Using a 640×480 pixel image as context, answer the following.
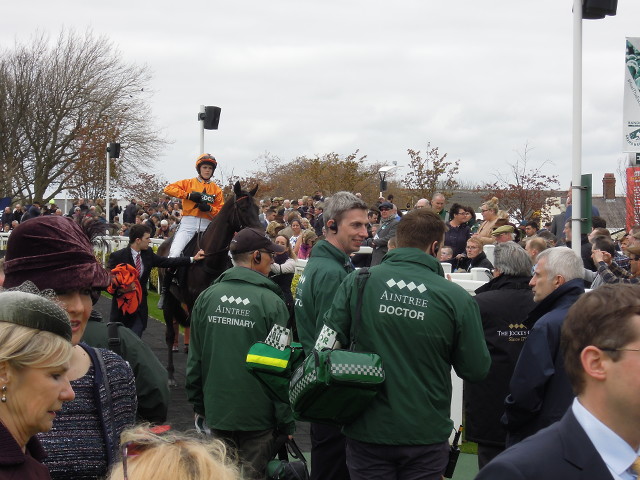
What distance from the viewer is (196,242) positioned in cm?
1217

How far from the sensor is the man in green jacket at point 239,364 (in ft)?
18.0

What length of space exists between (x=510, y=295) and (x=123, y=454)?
4.19 meters

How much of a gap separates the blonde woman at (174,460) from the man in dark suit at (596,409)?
0.73 metres

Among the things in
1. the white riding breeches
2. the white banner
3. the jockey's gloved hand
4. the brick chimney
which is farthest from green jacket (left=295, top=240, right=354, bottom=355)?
the brick chimney

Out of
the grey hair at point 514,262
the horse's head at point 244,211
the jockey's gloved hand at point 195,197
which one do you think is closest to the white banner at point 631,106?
the horse's head at point 244,211

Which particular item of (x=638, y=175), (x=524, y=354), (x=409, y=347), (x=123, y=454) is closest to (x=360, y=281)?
(x=409, y=347)

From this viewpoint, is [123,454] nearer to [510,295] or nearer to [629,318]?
[629,318]

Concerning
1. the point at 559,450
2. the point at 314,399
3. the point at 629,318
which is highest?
the point at 629,318

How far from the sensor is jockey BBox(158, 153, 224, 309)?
12.3 metres

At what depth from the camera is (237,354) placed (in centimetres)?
548

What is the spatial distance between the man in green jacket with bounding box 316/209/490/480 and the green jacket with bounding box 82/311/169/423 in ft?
4.02

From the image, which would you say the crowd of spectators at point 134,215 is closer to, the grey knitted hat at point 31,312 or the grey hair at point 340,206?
the grey hair at point 340,206

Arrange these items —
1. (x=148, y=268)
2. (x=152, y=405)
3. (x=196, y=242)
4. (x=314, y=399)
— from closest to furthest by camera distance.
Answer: (x=152, y=405)
(x=314, y=399)
(x=148, y=268)
(x=196, y=242)

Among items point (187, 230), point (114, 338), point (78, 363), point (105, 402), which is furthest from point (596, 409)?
point (187, 230)
